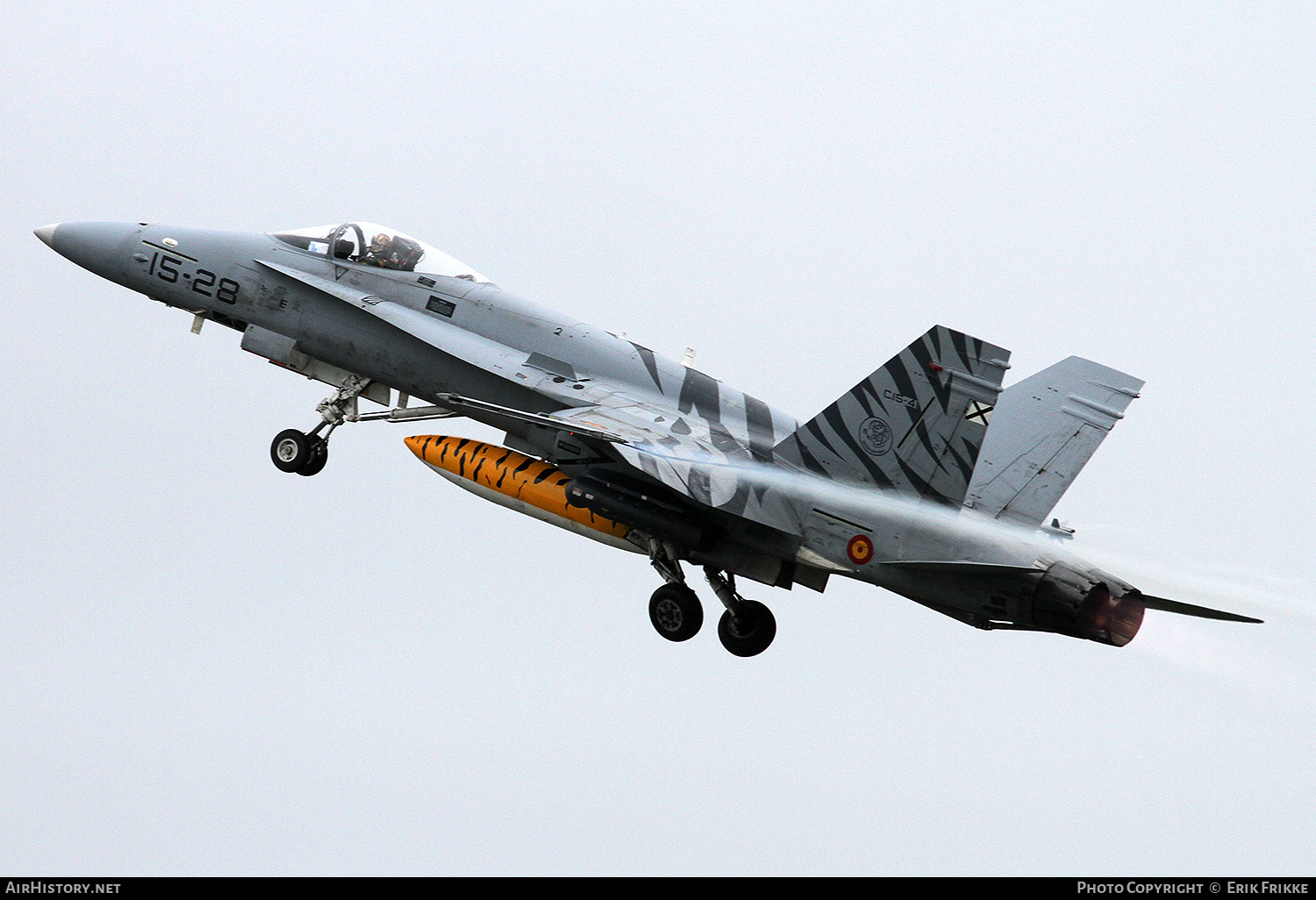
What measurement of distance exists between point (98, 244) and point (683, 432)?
24.2 ft

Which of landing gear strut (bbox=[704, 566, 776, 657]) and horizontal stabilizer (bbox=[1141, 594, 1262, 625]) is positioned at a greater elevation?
horizontal stabilizer (bbox=[1141, 594, 1262, 625])

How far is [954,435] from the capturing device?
14555 millimetres

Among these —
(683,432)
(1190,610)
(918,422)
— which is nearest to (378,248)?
(683,432)

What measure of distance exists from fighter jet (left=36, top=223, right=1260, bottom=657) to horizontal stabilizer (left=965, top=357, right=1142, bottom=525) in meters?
0.02

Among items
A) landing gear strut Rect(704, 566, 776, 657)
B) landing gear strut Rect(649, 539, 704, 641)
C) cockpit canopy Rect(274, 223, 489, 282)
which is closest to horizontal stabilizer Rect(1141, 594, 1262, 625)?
landing gear strut Rect(704, 566, 776, 657)

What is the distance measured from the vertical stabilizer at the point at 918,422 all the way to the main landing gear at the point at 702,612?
2.17 meters

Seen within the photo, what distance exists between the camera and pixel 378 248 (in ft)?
59.0

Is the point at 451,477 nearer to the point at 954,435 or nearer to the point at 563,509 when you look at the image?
the point at 563,509

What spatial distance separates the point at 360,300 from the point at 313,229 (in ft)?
4.18

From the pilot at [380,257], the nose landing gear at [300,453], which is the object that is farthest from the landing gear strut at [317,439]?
the pilot at [380,257]

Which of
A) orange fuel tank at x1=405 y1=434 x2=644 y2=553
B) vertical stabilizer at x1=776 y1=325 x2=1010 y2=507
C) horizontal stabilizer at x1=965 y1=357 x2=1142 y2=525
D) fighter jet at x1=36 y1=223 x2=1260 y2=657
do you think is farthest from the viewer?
orange fuel tank at x1=405 y1=434 x2=644 y2=553

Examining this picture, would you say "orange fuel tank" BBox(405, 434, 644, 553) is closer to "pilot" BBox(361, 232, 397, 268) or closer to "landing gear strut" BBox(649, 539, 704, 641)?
"landing gear strut" BBox(649, 539, 704, 641)

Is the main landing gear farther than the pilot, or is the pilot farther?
the pilot

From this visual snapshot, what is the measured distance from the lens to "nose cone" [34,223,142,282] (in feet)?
60.3
